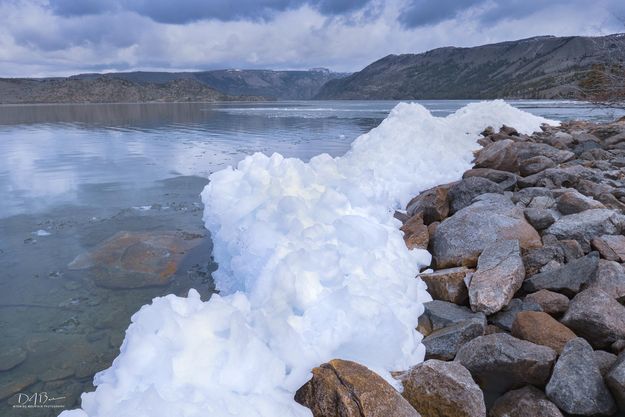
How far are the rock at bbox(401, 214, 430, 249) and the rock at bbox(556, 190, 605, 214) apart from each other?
7.18 ft

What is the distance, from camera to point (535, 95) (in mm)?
148375

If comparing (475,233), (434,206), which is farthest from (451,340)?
(434,206)

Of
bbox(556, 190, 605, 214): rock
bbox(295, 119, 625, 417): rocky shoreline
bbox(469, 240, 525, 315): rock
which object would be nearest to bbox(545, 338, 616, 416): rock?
bbox(295, 119, 625, 417): rocky shoreline

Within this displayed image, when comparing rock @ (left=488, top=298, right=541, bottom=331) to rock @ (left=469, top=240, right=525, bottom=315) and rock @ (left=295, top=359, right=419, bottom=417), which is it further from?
rock @ (left=295, top=359, right=419, bottom=417)

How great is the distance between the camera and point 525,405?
3.70 meters

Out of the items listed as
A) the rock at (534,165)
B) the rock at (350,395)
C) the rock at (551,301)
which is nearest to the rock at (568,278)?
the rock at (551,301)

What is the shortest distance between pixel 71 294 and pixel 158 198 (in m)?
6.18

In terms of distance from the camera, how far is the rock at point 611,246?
219 inches

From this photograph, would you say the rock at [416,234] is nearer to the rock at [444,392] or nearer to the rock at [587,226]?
the rock at [587,226]

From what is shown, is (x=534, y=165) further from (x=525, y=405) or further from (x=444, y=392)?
(x=444, y=392)

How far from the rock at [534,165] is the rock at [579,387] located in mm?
6985

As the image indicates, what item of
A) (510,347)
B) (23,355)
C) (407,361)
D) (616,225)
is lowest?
(23,355)

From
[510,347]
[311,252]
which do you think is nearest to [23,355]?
[311,252]

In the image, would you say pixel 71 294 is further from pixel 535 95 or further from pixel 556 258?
pixel 535 95
